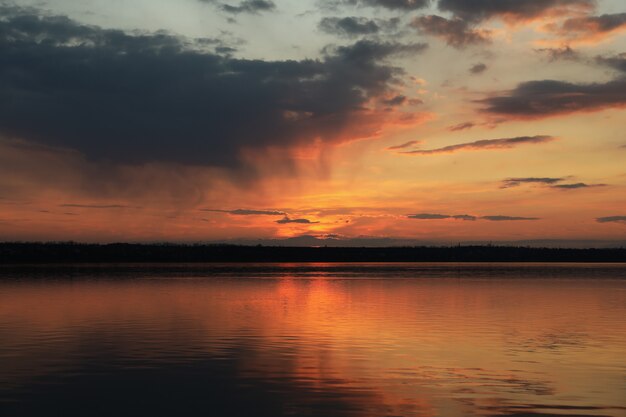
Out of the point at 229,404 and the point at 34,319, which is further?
the point at 34,319

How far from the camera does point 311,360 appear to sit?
82.4ft

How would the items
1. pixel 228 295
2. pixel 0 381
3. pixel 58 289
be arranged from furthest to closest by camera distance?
pixel 58 289, pixel 228 295, pixel 0 381

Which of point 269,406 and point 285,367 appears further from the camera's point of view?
point 285,367

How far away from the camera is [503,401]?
741 inches

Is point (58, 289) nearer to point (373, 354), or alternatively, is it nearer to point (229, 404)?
point (373, 354)

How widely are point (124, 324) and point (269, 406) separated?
19980 millimetres

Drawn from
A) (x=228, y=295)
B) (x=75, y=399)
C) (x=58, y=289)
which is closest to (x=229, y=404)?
(x=75, y=399)

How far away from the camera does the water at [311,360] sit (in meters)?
18.4

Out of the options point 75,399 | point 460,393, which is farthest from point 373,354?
point 75,399

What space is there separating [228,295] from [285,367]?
120 ft

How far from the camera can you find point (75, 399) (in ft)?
61.9

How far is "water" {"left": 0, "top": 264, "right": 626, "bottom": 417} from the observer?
18.4 m

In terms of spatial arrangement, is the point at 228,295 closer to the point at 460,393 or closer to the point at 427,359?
the point at 427,359

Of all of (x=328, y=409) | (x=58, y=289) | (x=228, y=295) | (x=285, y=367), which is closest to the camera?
→ (x=328, y=409)
